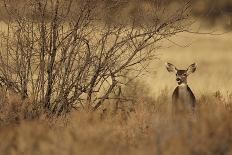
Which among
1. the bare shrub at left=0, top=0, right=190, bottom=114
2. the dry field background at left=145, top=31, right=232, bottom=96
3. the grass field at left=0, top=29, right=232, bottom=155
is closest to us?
the grass field at left=0, top=29, right=232, bottom=155

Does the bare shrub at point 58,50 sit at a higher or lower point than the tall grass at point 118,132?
higher

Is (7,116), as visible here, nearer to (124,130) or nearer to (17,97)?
(17,97)

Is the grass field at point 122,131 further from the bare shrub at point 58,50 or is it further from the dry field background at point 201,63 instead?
the dry field background at point 201,63

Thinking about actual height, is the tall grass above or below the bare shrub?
below

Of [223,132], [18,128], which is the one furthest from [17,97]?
[223,132]

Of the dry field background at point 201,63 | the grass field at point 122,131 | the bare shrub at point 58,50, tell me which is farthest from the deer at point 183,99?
the dry field background at point 201,63

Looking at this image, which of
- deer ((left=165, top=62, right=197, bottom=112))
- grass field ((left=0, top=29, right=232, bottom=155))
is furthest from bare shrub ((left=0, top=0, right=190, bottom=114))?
deer ((left=165, top=62, right=197, bottom=112))

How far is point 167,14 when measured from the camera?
11500mm

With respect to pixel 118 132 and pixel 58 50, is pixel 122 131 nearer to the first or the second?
pixel 118 132

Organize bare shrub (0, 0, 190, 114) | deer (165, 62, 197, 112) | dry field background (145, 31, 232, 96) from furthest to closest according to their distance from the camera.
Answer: dry field background (145, 31, 232, 96) < bare shrub (0, 0, 190, 114) < deer (165, 62, 197, 112)

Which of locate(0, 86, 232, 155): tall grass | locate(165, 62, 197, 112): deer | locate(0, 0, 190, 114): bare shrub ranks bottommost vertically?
locate(0, 86, 232, 155): tall grass

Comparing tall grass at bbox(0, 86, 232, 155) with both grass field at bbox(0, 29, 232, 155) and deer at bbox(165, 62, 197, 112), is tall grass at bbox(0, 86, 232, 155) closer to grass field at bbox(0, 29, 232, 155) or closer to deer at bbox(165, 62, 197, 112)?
grass field at bbox(0, 29, 232, 155)

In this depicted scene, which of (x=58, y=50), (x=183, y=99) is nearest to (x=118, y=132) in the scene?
(x=183, y=99)

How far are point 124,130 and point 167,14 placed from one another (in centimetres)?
276
